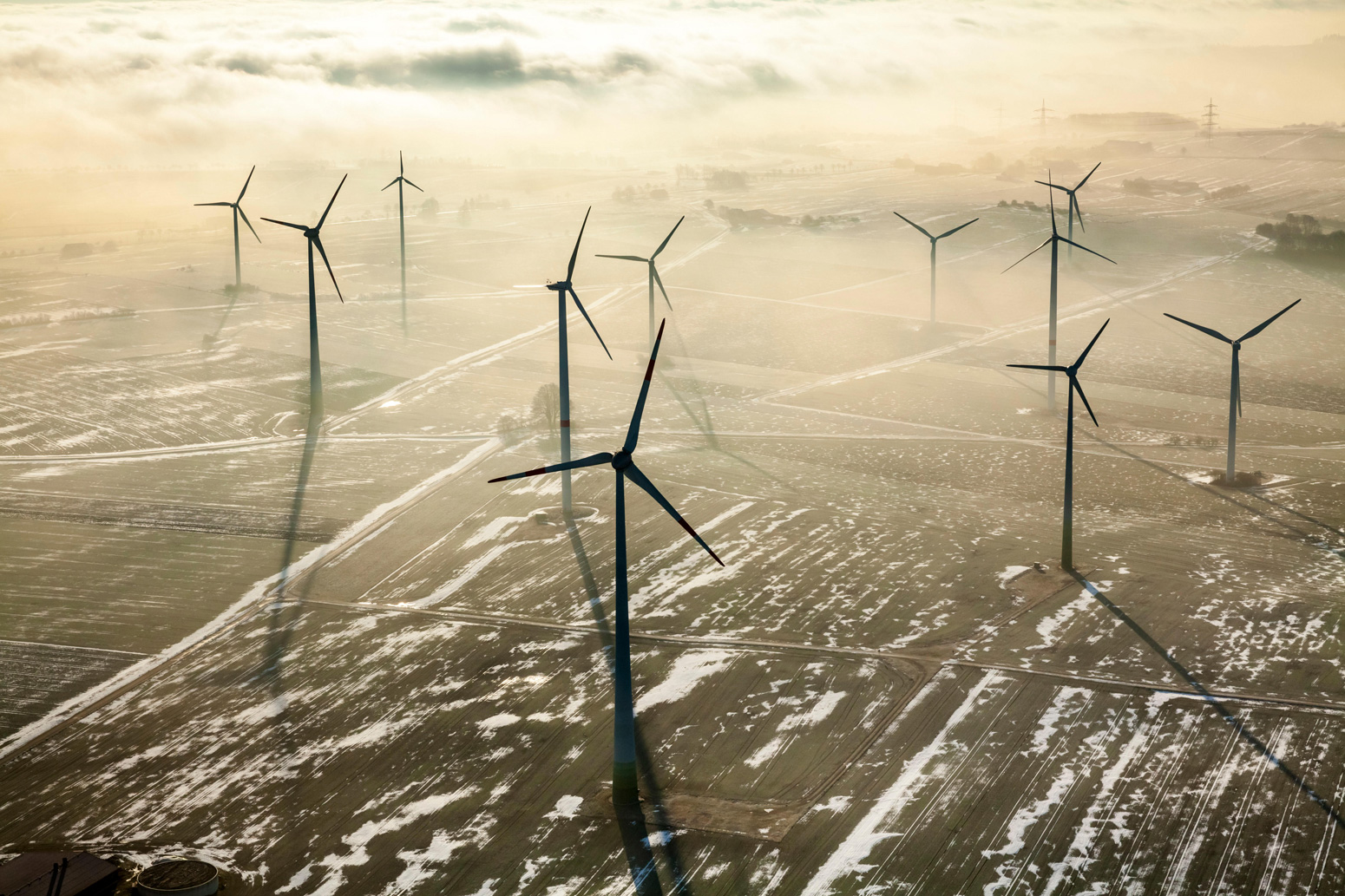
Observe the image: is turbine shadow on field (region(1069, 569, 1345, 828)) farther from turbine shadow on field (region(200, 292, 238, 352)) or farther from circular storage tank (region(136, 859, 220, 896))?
turbine shadow on field (region(200, 292, 238, 352))

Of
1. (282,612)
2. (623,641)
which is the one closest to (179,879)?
(623,641)

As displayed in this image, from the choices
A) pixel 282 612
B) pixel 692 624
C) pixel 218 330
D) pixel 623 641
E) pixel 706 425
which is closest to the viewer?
pixel 623 641

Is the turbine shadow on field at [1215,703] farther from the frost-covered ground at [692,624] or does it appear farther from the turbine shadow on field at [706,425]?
the turbine shadow on field at [706,425]

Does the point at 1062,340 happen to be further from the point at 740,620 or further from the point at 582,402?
the point at 740,620

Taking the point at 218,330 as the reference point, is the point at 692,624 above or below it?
below

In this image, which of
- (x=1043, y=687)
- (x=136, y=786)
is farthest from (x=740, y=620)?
(x=136, y=786)

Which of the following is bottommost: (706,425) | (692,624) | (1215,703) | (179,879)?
(179,879)

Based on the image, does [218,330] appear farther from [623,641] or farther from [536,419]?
[623,641]
